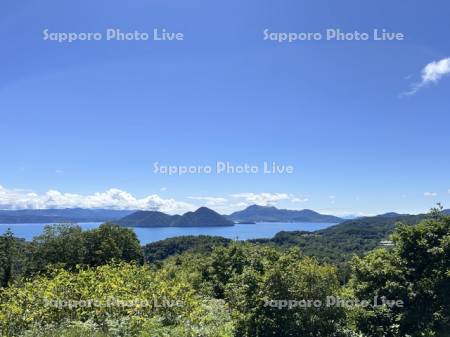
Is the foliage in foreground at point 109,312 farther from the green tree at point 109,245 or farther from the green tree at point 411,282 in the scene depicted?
the green tree at point 109,245

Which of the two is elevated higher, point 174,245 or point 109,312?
point 109,312

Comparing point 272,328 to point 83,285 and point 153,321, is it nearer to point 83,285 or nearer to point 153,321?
point 153,321

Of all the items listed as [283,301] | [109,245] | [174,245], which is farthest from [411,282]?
[174,245]

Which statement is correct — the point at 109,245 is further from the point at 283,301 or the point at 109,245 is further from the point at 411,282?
the point at 411,282

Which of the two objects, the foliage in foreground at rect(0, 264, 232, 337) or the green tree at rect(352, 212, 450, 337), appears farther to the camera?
the green tree at rect(352, 212, 450, 337)

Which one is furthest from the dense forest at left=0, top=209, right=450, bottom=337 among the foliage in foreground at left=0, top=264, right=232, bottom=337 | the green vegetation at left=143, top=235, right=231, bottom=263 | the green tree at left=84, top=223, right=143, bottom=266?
the green vegetation at left=143, top=235, right=231, bottom=263

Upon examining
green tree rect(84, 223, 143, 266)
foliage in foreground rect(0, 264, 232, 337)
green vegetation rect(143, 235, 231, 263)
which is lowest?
green vegetation rect(143, 235, 231, 263)

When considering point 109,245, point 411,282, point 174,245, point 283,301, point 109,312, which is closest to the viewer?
point 283,301

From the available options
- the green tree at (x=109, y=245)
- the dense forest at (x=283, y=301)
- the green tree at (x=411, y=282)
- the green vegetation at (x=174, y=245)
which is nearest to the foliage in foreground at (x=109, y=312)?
the dense forest at (x=283, y=301)

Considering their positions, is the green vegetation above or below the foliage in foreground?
below

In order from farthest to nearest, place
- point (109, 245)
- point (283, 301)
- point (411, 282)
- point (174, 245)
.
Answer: point (174, 245) < point (109, 245) < point (411, 282) < point (283, 301)

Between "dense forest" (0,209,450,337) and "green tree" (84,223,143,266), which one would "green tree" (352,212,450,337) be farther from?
"green tree" (84,223,143,266)

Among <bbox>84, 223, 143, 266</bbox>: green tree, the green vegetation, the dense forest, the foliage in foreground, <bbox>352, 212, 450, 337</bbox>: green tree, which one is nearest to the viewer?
the foliage in foreground
